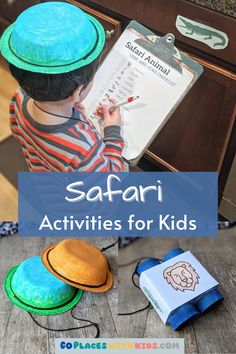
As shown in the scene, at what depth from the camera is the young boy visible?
2.02ft

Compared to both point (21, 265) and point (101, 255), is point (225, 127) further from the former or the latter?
point (21, 265)

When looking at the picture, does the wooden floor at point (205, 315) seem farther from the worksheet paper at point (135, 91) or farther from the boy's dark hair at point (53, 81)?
the boy's dark hair at point (53, 81)

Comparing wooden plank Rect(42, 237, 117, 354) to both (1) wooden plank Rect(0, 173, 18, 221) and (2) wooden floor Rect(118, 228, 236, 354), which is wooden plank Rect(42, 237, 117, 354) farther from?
(1) wooden plank Rect(0, 173, 18, 221)

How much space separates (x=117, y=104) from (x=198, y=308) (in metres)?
0.42

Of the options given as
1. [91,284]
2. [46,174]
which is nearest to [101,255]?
[91,284]

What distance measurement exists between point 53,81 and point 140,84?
10.2 inches

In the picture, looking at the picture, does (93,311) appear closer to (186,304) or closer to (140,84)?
(186,304)

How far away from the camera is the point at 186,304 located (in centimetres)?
82

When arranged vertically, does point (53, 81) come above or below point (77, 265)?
above

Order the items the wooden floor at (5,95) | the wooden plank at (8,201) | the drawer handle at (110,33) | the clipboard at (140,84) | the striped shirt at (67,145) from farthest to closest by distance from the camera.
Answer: the wooden floor at (5,95)
the wooden plank at (8,201)
the drawer handle at (110,33)
the clipboard at (140,84)
the striped shirt at (67,145)

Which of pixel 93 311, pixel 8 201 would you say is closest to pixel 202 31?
pixel 93 311

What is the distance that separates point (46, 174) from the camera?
0.81 meters

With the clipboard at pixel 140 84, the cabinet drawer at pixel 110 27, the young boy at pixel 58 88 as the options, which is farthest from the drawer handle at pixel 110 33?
the young boy at pixel 58 88

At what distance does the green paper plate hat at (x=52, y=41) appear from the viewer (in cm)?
61
